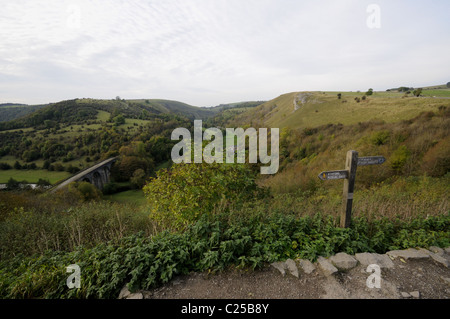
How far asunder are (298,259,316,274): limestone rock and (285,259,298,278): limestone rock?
0.48 ft

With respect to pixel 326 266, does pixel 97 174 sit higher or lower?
lower

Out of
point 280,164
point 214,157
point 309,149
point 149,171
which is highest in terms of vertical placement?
point 214,157

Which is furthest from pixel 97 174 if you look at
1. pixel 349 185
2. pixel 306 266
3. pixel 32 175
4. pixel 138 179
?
pixel 349 185

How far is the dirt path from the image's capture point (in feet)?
10.3

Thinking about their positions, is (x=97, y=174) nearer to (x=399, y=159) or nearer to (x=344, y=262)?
(x=399, y=159)

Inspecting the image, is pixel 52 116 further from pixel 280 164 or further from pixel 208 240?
pixel 208 240

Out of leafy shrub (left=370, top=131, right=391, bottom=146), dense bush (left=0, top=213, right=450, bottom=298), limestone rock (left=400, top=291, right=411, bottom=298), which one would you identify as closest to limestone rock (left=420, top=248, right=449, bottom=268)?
dense bush (left=0, top=213, right=450, bottom=298)

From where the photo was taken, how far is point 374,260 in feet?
12.0

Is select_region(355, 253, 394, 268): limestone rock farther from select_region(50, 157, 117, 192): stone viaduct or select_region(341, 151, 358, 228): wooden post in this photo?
select_region(50, 157, 117, 192): stone viaduct

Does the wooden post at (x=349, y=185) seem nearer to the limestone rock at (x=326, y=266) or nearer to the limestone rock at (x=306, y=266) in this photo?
the limestone rock at (x=326, y=266)

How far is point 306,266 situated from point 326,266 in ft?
1.11

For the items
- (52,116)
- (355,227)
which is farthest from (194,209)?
(52,116)
